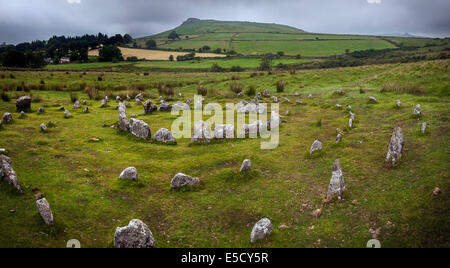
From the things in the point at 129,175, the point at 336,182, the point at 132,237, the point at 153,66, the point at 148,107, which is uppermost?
the point at 153,66

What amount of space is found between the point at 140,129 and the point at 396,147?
44.0 feet

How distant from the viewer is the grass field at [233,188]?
7219mm

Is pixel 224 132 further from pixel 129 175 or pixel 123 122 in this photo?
pixel 129 175

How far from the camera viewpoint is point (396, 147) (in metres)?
10.6

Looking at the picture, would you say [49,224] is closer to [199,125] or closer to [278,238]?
[278,238]

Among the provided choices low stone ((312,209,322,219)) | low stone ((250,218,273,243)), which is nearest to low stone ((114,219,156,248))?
low stone ((250,218,273,243))

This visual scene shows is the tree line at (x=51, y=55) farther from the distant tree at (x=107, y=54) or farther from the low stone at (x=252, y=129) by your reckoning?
the low stone at (x=252, y=129)

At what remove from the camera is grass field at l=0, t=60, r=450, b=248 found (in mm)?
7219

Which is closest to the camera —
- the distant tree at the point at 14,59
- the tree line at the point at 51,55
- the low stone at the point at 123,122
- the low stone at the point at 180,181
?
the low stone at the point at 180,181

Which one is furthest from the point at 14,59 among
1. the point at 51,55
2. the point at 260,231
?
the point at 260,231

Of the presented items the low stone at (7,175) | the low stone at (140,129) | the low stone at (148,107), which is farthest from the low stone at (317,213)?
the low stone at (148,107)

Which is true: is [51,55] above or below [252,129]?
above

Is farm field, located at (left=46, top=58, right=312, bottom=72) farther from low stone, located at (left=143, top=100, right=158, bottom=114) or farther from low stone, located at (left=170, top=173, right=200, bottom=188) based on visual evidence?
low stone, located at (left=170, top=173, right=200, bottom=188)

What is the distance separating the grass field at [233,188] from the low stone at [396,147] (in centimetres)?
37
